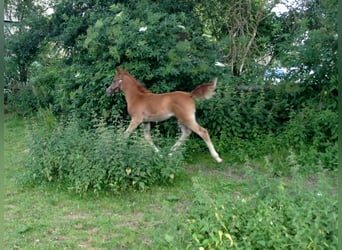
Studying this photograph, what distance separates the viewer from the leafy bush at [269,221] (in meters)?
3.12

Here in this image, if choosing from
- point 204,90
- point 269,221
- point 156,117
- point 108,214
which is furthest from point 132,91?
point 269,221

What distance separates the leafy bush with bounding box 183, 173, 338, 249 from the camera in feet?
10.2

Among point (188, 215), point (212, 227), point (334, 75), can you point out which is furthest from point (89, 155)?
point (334, 75)

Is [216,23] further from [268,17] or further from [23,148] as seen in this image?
[23,148]

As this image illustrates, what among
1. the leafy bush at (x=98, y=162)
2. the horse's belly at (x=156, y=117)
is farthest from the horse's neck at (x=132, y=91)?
the leafy bush at (x=98, y=162)

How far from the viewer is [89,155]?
553cm

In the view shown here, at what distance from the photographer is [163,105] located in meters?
6.71

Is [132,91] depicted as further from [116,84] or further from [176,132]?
[176,132]

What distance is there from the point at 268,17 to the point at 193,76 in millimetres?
4602

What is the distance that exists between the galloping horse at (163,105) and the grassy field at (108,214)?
663mm

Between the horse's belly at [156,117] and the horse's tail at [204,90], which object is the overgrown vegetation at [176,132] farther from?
the horse's tail at [204,90]

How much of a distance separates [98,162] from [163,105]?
1.75 metres

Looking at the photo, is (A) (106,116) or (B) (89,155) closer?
(B) (89,155)

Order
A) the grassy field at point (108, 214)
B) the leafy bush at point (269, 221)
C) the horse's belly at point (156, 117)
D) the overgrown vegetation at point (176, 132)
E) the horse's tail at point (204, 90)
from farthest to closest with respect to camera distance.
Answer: the horse's belly at point (156, 117) → the horse's tail at point (204, 90) → the grassy field at point (108, 214) → the overgrown vegetation at point (176, 132) → the leafy bush at point (269, 221)
